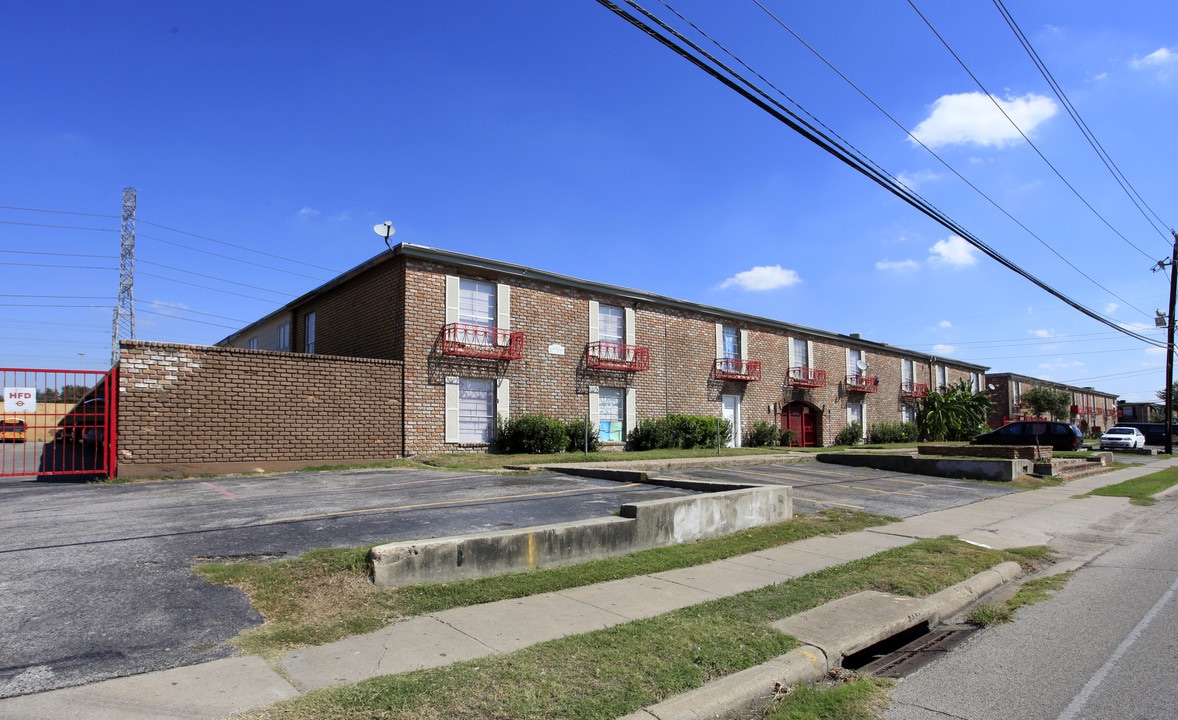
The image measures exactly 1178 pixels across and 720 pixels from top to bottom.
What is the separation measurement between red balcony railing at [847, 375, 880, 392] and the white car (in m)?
13.3

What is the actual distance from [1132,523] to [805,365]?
22.4 metres

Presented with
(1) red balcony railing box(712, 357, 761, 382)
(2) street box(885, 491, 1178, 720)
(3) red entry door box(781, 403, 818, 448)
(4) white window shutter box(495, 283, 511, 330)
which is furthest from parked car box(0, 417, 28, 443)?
(3) red entry door box(781, 403, 818, 448)

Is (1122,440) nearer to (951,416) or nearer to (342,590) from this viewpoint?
(951,416)

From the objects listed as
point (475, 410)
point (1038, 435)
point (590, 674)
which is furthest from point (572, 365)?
point (1038, 435)

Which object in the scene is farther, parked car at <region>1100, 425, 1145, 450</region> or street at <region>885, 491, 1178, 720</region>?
parked car at <region>1100, 425, 1145, 450</region>

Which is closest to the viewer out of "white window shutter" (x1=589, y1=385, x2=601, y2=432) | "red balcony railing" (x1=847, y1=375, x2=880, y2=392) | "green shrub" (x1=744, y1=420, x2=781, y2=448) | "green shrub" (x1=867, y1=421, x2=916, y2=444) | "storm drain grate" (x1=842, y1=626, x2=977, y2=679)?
"storm drain grate" (x1=842, y1=626, x2=977, y2=679)

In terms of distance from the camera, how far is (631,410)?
25.5 meters

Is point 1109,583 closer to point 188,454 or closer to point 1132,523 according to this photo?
point 1132,523

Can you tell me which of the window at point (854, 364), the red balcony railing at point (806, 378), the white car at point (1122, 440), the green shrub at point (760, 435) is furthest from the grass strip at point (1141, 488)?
the white car at point (1122, 440)

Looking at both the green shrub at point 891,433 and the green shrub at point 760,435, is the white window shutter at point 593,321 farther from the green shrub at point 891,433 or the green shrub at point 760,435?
the green shrub at point 891,433

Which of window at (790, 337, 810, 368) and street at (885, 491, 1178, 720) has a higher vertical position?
window at (790, 337, 810, 368)

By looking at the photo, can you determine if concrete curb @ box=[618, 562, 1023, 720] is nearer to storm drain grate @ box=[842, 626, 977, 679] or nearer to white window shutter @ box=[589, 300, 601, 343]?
storm drain grate @ box=[842, 626, 977, 679]

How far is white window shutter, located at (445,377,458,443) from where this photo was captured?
19953mm

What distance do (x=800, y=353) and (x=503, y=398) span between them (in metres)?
19.6
